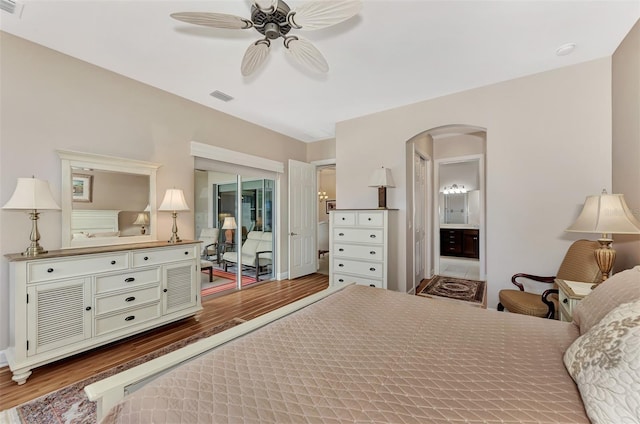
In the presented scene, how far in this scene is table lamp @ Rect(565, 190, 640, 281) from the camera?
173 cm

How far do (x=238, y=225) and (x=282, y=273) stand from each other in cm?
127

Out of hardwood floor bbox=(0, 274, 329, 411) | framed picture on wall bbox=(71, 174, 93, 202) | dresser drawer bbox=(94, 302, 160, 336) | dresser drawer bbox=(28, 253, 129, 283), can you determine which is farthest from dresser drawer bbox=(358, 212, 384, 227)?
framed picture on wall bbox=(71, 174, 93, 202)

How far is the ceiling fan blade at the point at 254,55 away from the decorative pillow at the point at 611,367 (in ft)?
7.46

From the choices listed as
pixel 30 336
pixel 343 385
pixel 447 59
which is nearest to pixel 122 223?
pixel 30 336

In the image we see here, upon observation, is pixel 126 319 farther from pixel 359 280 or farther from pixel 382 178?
pixel 382 178

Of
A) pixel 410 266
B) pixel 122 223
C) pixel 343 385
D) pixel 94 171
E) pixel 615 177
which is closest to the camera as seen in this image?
pixel 343 385

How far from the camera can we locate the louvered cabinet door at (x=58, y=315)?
6.43ft

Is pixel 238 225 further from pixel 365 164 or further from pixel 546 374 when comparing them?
pixel 546 374

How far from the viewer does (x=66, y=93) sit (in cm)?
244

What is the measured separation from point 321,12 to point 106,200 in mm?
2760

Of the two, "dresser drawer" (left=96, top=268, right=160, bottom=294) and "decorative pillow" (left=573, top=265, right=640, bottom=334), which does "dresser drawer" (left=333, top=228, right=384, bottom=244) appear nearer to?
"decorative pillow" (left=573, top=265, right=640, bottom=334)

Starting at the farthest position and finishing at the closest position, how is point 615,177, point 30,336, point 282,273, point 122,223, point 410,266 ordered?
point 282,273 < point 410,266 < point 122,223 < point 615,177 < point 30,336

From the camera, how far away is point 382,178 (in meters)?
3.47

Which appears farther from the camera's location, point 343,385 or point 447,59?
point 447,59
